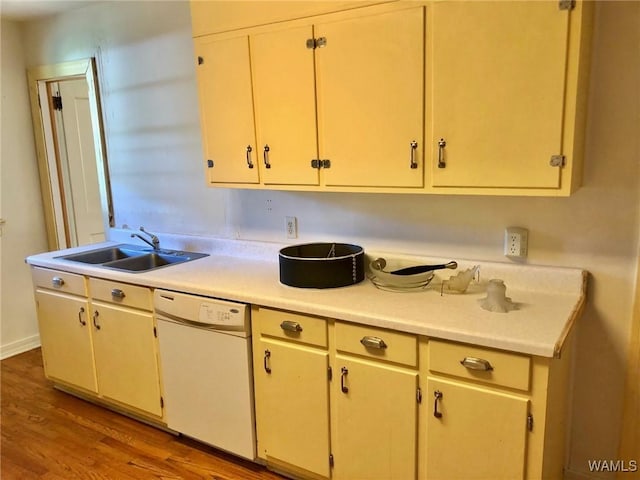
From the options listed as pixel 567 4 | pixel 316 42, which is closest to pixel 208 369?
pixel 316 42

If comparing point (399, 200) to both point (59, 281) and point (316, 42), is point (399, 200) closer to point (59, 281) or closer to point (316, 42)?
point (316, 42)

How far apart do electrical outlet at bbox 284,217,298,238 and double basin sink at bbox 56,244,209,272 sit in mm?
569

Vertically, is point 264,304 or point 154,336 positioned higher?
point 264,304

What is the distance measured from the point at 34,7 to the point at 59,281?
1.87 meters

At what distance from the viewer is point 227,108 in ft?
7.95

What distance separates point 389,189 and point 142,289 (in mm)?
1373

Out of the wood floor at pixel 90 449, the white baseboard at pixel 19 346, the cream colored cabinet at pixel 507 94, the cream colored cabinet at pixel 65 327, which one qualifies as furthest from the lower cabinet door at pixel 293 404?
the white baseboard at pixel 19 346

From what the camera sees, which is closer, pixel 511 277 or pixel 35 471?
pixel 511 277

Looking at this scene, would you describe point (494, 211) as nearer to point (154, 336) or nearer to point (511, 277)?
point (511, 277)

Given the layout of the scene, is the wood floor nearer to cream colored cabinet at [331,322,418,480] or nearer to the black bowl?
cream colored cabinet at [331,322,418,480]

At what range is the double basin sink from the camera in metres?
2.98

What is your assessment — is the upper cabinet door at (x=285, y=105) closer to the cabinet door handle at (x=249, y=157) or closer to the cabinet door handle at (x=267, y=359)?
the cabinet door handle at (x=249, y=157)

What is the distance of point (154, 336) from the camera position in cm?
256

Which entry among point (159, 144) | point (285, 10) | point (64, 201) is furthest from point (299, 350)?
point (64, 201)
